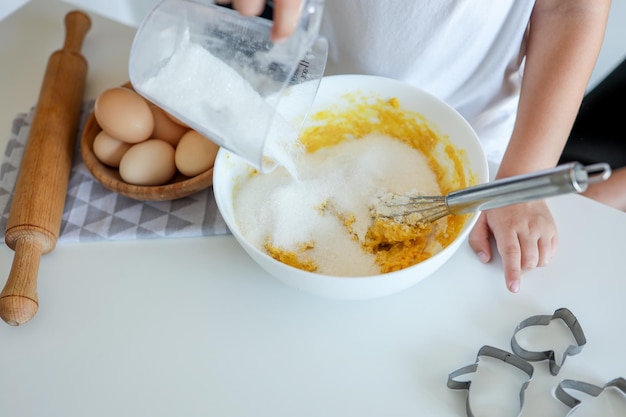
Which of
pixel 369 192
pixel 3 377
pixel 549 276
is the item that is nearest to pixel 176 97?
pixel 369 192

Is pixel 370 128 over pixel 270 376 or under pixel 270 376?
over

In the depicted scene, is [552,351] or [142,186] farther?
[142,186]

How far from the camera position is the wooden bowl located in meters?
0.79

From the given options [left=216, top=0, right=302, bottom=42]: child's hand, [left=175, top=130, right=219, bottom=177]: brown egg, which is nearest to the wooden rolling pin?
[left=175, top=130, right=219, bottom=177]: brown egg

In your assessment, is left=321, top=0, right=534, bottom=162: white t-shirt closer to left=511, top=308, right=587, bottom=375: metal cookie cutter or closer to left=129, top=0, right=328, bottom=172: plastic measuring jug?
left=129, top=0, right=328, bottom=172: plastic measuring jug

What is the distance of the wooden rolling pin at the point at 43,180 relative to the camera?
0.71 m

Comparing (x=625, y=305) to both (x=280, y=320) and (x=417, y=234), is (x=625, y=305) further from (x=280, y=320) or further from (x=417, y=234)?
(x=280, y=320)

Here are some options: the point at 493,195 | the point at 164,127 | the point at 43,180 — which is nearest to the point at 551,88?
the point at 493,195

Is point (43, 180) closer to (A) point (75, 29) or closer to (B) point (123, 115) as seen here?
(B) point (123, 115)

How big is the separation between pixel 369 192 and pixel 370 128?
0.15 metres

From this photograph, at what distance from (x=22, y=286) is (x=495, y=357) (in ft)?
2.05

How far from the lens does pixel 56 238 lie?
2.60 ft

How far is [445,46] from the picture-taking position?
90 cm

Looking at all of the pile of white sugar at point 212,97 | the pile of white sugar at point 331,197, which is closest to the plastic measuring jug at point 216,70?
the pile of white sugar at point 212,97
